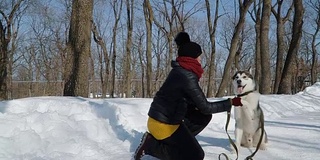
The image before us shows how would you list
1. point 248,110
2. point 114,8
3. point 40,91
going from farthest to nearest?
point 114,8, point 40,91, point 248,110

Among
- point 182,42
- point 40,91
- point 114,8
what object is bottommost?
point 40,91

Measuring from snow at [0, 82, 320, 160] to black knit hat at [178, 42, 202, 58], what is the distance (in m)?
1.31

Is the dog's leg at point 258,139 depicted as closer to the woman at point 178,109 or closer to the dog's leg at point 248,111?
the dog's leg at point 248,111

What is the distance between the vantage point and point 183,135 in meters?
3.11

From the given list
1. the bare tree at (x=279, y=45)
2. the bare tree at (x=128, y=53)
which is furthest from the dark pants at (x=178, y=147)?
the bare tree at (x=128, y=53)

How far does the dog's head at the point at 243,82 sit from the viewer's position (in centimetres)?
415

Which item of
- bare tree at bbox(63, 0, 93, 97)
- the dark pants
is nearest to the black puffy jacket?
the dark pants

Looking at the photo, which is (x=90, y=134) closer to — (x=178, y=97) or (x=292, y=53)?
(x=178, y=97)

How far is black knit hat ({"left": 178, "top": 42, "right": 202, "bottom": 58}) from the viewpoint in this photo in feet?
10.6

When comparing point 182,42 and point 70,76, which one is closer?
point 182,42

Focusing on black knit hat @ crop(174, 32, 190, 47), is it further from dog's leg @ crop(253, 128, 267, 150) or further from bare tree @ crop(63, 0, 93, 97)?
bare tree @ crop(63, 0, 93, 97)

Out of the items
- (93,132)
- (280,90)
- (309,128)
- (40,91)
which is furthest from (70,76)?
(40,91)

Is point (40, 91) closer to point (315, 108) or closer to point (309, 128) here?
point (315, 108)

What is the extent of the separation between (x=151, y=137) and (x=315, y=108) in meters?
8.23
